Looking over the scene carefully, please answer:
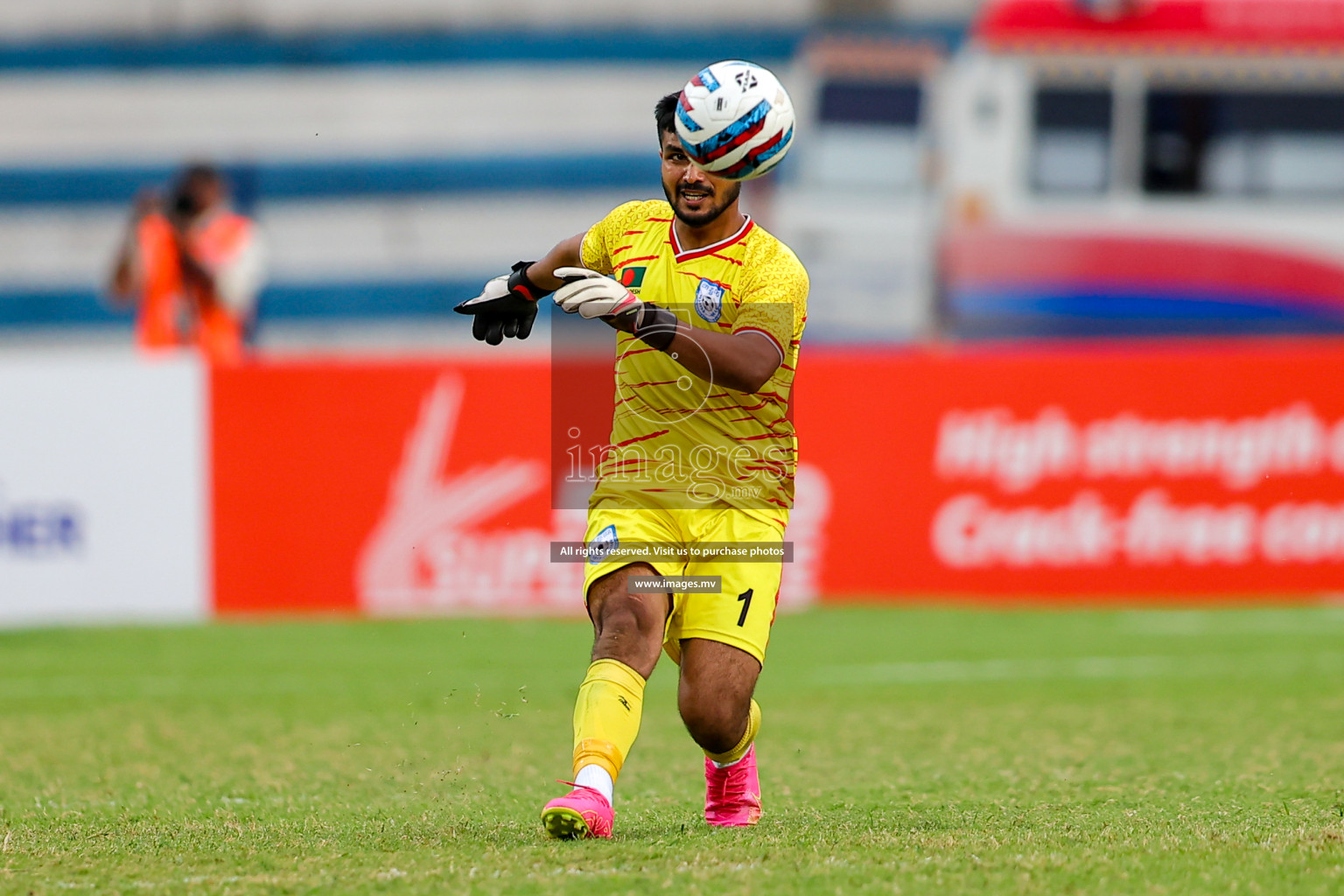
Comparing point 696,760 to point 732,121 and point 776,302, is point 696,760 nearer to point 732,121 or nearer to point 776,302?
point 776,302

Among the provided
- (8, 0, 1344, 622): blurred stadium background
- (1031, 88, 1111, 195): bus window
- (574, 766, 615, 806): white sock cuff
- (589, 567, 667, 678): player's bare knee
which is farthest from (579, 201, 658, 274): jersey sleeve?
(1031, 88, 1111, 195): bus window

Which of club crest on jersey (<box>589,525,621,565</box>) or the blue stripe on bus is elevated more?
the blue stripe on bus

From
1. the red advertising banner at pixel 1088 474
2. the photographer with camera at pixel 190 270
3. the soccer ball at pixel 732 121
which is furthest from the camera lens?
the photographer with camera at pixel 190 270

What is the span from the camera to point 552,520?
12195 mm

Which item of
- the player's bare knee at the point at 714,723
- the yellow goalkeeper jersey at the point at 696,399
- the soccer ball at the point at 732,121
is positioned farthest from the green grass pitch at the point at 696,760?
the soccer ball at the point at 732,121

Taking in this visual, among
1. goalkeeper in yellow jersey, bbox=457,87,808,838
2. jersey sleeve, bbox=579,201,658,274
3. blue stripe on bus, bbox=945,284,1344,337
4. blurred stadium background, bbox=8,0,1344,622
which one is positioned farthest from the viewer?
blue stripe on bus, bbox=945,284,1344,337

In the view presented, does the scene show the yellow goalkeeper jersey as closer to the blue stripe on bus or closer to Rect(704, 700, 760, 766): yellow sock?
Rect(704, 700, 760, 766): yellow sock

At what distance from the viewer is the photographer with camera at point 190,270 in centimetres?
1376

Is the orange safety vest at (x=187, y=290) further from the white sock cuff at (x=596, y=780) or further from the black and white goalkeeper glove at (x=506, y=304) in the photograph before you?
the white sock cuff at (x=596, y=780)

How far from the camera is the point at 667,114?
5.20 m

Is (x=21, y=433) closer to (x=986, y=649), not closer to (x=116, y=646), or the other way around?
(x=116, y=646)

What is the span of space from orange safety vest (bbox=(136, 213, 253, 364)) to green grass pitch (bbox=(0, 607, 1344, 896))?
9.74ft

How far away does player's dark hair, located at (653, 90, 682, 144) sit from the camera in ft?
17.0

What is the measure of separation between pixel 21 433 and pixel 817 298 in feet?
36.1
